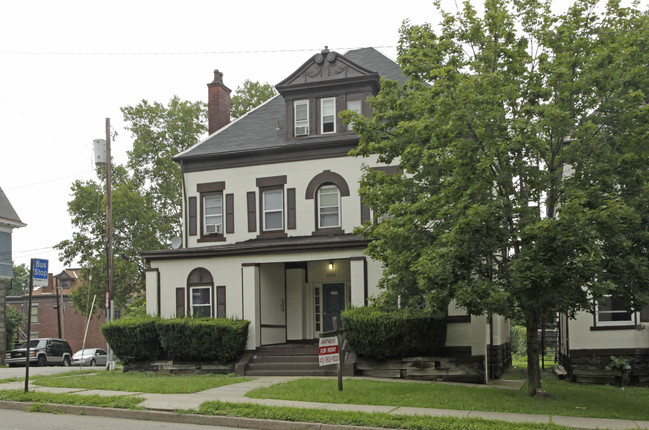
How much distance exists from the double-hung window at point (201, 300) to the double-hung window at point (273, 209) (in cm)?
317

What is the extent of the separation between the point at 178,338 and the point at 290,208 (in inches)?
236

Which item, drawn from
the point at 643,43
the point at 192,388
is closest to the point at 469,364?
the point at 192,388

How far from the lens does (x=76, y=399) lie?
14.7 m

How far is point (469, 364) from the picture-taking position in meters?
18.8

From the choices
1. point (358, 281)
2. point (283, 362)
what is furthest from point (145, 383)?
point (358, 281)

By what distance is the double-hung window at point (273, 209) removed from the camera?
79.9ft

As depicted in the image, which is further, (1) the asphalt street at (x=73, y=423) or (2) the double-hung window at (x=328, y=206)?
(2) the double-hung window at (x=328, y=206)

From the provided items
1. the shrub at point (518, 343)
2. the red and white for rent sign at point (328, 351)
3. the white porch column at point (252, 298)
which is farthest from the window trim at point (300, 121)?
the shrub at point (518, 343)

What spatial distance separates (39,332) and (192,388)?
49.2 meters

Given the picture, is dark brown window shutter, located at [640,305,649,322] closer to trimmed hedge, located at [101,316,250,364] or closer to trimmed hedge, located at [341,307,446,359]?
trimmed hedge, located at [341,307,446,359]

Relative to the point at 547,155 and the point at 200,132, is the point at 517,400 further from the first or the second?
the point at 200,132

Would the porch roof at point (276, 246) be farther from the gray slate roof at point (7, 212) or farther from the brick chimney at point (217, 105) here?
the gray slate roof at point (7, 212)

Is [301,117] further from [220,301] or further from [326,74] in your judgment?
[220,301]

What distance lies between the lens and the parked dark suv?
116 feet
